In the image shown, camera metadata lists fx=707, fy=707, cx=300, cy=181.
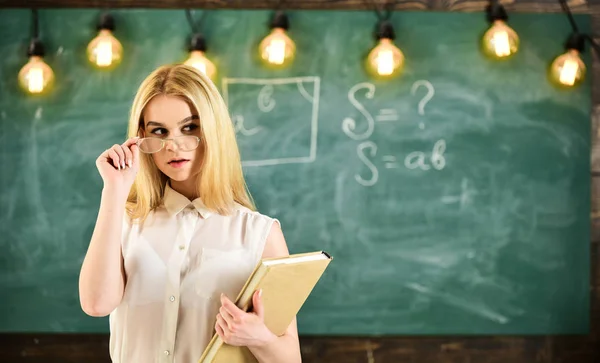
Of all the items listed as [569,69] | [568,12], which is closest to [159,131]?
[569,69]

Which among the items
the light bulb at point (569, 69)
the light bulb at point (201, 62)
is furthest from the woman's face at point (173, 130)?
the light bulb at point (569, 69)

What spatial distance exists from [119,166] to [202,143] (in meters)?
0.16

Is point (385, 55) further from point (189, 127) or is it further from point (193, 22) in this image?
point (189, 127)

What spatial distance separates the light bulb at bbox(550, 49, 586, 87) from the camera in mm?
2877

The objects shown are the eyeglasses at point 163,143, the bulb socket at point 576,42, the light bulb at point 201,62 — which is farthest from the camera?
Result: the bulb socket at point 576,42

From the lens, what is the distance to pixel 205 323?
1.22 m

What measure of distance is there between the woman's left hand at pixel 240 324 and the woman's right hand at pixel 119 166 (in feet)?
0.83

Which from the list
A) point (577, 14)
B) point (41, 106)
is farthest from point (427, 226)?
point (41, 106)

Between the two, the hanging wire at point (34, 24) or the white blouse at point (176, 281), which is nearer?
the white blouse at point (176, 281)

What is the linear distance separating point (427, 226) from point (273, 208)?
64 cm

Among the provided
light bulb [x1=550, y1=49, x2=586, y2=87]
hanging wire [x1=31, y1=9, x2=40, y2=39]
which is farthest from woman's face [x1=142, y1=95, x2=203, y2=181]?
light bulb [x1=550, y1=49, x2=586, y2=87]

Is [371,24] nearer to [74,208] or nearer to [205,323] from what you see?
[74,208]

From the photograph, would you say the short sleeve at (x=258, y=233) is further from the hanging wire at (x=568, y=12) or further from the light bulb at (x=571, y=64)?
the hanging wire at (x=568, y=12)

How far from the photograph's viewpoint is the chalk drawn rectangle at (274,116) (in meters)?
2.88
